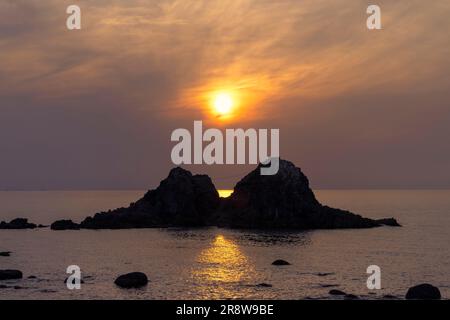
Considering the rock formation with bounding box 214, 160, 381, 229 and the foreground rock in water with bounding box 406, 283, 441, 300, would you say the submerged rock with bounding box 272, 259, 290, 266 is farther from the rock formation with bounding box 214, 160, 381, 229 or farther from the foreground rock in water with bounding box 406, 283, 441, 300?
the rock formation with bounding box 214, 160, 381, 229

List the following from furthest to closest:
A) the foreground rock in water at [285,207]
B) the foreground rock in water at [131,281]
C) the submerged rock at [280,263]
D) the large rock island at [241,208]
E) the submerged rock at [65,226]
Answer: the large rock island at [241,208] → the foreground rock in water at [285,207] → the submerged rock at [65,226] → the submerged rock at [280,263] → the foreground rock in water at [131,281]

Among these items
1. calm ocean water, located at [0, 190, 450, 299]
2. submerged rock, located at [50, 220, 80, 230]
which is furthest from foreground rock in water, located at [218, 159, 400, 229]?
submerged rock, located at [50, 220, 80, 230]

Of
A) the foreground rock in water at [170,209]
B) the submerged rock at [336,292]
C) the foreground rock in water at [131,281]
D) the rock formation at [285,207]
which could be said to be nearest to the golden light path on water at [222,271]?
the foreground rock in water at [131,281]

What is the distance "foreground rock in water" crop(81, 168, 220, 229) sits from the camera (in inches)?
6841

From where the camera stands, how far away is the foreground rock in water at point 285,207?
6624 inches

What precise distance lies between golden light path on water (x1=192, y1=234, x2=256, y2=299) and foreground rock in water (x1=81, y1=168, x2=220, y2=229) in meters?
60.7

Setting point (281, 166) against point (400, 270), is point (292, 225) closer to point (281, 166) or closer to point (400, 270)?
point (281, 166)

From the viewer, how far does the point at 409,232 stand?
154500 mm

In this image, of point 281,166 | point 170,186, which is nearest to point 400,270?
point 281,166

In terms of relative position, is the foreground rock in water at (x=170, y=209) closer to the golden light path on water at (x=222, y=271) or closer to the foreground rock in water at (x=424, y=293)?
the golden light path on water at (x=222, y=271)

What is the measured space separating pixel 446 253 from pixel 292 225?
6767 centimetres

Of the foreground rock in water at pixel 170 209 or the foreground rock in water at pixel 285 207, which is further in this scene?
the foreground rock in water at pixel 170 209

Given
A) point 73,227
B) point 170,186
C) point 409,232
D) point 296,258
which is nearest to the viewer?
point 296,258

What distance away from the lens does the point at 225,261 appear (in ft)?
307
